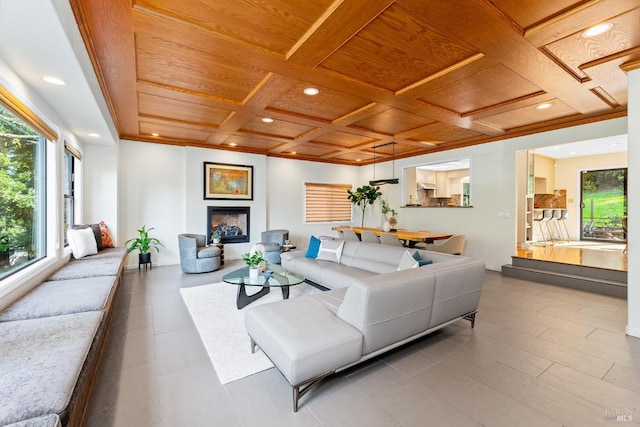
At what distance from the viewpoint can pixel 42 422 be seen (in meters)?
1.13

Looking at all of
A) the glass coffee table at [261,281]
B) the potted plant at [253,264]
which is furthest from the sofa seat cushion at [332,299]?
the potted plant at [253,264]

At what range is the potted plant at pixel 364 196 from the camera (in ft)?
25.7

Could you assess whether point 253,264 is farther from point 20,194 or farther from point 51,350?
point 20,194

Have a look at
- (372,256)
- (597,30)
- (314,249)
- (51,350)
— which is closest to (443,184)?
(314,249)

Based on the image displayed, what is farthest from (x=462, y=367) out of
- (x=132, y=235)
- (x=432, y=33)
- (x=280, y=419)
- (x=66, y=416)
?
(x=132, y=235)

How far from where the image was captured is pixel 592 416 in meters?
1.78

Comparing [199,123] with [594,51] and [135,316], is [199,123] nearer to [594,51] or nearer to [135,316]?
[135,316]

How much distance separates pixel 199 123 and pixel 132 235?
283 cm

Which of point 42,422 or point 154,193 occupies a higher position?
point 154,193

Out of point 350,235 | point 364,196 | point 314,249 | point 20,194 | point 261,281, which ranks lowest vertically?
point 261,281

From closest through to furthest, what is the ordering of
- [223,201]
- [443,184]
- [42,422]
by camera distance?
[42,422], [223,201], [443,184]

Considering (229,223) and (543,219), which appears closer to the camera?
(229,223)

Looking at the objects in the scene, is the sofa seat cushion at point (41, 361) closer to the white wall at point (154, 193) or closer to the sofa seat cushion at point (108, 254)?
the sofa seat cushion at point (108, 254)

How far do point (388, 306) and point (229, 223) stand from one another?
546cm
